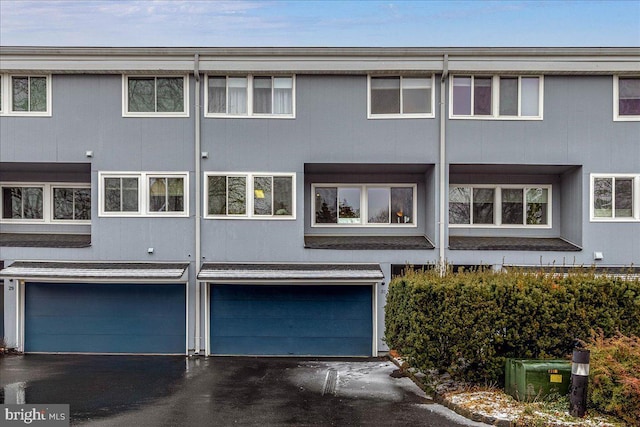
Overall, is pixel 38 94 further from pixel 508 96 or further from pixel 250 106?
pixel 508 96

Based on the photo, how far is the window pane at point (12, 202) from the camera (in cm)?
1473

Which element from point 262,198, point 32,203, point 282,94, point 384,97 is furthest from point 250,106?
point 32,203

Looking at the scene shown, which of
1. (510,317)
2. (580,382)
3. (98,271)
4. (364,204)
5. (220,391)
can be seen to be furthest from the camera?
(364,204)

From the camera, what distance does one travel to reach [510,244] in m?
13.6

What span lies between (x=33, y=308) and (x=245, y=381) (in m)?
7.19

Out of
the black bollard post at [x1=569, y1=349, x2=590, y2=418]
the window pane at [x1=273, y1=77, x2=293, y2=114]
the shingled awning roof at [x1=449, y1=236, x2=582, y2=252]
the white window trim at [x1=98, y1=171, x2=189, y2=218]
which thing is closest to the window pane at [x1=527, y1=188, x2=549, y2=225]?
the shingled awning roof at [x1=449, y1=236, x2=582, y2=252]

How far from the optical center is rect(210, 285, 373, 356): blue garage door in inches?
527

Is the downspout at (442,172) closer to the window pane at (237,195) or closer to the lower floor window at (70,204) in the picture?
the window pane at (237,195)

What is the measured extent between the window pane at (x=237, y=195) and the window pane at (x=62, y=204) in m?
5.31

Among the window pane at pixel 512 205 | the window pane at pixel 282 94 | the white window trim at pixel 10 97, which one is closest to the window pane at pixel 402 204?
the window pane at pixel 512 205

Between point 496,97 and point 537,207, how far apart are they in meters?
3.76

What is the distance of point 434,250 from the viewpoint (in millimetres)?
13406

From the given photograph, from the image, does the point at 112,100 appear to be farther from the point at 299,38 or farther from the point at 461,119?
the point at 461,119

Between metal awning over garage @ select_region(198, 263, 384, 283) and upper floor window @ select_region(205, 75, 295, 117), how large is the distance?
444cm
